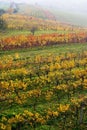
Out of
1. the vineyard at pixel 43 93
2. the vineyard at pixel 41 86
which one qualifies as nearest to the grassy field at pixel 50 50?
the vineyard at pixel 41 86

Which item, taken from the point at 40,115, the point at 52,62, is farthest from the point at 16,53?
the point at 40,115

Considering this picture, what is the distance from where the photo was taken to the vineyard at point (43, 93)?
37.4 meters

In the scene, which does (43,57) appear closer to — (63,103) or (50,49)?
(50,49)

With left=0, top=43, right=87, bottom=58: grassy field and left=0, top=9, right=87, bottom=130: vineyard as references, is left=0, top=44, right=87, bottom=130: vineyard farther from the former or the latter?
left=0, top=43, right=87, bottom=58: grassy field

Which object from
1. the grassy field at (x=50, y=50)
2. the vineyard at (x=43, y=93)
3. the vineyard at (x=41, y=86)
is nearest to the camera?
the vineyard at (x=43, y=93)

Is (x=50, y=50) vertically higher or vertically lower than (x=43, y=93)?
lower

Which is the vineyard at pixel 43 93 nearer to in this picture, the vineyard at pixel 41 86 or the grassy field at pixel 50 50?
the vineyard at pixel 41 86

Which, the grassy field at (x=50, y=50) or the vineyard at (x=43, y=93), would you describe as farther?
the grassy field at (x=50, y=50)

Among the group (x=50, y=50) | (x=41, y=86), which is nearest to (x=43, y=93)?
(x=41, y=86)

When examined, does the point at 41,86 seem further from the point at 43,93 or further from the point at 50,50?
the point at 50,50

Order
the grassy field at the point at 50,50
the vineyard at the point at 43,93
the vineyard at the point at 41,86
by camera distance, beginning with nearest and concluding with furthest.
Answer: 1. the vineyard at the point at 43,93
2. the vineyard at the point at 41,86
3. the grassy field at the point at 50,50

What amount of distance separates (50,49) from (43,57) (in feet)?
30.9

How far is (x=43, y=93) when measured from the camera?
4403 centimetres

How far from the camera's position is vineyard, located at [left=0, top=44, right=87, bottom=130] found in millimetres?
37406
